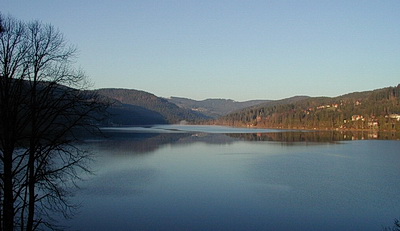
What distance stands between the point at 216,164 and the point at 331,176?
31.2 ft

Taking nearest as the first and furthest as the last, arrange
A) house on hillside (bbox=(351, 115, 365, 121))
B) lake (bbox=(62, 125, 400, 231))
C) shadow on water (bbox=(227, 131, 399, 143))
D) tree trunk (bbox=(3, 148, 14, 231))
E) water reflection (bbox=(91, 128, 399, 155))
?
tree trunk (bbox=(3, 148, 14, 231))
lake (bbox=(62, 125, 400, 231))
water reflection (bbox=(91, 128, 399, 155))
shadow on water (bbox=(227, 131, 399, 143))
house on hillside (bbox=(351, 115, 365, 121))

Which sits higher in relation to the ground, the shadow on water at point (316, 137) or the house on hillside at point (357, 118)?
the house on hillside at point (357, 118)

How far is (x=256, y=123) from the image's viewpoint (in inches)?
5527

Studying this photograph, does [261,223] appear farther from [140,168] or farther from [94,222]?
[140,168]

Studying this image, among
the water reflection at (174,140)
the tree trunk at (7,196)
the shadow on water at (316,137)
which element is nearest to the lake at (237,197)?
the tree trunk at (7,196)

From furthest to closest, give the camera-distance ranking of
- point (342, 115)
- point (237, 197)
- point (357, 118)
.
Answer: point (342, 115) < point (357, 118) < point (237, 197)

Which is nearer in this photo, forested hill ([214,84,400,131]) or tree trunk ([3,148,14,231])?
tree trunk ([3,148,14,231])

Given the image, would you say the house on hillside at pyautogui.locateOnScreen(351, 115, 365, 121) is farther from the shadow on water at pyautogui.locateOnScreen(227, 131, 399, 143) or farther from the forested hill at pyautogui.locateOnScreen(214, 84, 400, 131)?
the shadow on water at pyautogui.locateOnScreen(227, 131, 399, 143)

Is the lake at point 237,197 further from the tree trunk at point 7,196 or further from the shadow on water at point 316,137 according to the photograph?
the shadow on water at point 316,137

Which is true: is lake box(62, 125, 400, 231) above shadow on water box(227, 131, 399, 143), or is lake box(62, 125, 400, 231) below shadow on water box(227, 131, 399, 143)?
below

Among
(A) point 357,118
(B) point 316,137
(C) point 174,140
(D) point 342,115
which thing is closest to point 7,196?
(C) point 174,140

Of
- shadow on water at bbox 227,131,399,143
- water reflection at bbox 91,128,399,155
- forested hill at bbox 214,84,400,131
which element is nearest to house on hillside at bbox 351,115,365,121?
forested hill at bbox 214,84,400,131

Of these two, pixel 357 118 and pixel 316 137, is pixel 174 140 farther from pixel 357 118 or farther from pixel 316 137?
A: pixel 357 118

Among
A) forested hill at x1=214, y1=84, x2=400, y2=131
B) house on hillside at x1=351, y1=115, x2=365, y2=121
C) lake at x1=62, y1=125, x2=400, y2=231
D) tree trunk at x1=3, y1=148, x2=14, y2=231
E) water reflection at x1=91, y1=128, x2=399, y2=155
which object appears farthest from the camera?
house on hillside at x1=351, y1=115, x2=365, y2=121
